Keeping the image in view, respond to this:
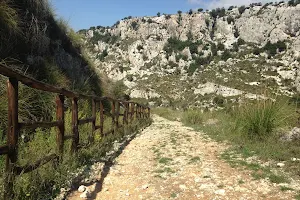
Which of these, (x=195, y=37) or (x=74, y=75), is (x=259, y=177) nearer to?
(x=74, y=75)

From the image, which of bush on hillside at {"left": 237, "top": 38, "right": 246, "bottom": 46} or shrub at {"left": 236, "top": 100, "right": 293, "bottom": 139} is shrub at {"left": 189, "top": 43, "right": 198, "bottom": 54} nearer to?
bush on hillside at {"left": 237, "top": 38, "right": 246, "bottom": 46}

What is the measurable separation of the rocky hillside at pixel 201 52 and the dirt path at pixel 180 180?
141 feet

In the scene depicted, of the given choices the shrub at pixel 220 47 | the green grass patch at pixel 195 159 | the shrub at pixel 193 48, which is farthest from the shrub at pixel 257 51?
the green grass patch at pixel 195 159

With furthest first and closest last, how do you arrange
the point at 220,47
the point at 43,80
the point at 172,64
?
the point at 172,64, the point at 220,47, the point at 43,80

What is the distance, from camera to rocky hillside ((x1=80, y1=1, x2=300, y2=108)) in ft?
188

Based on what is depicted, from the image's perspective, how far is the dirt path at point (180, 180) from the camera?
3.56 meters

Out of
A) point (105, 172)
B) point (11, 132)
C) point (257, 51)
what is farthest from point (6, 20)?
point (257, 51)

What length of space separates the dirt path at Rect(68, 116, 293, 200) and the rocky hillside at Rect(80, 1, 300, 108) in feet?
141

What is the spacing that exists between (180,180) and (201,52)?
72041mm

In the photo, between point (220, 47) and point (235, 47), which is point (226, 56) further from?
point (220, 47)

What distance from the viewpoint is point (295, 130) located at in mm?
6125

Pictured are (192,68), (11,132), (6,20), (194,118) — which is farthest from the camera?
(192,68)

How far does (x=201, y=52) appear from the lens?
7362 centimetres

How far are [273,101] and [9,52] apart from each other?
676cm
